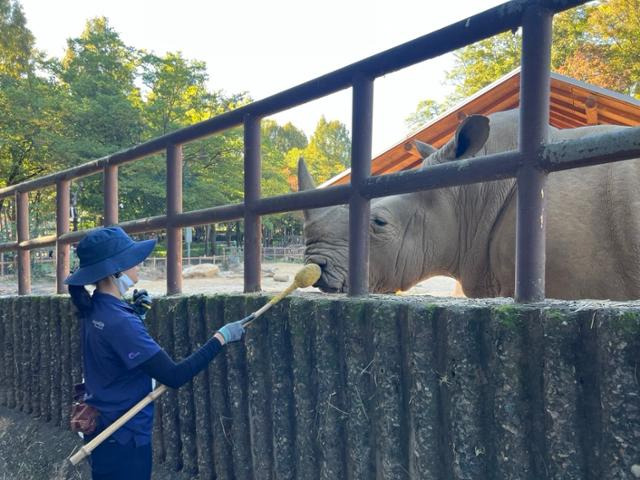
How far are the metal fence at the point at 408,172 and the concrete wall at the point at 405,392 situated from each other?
0.78 ft

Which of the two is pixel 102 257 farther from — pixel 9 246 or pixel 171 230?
pixel 9 246

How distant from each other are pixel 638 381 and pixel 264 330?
6.12 ft

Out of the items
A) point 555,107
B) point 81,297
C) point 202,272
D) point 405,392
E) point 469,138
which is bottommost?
point 202,272

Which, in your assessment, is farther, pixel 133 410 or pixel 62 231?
pixel 62 231

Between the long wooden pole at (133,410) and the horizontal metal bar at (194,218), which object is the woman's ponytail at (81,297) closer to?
the long wooden pole at (133,410)

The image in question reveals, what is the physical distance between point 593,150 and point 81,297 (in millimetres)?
2303

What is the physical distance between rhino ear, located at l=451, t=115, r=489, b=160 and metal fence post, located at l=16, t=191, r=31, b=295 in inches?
182

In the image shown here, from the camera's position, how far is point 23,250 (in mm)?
6105

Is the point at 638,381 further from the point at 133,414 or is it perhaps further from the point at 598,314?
the point at 133,414

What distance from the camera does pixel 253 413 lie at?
124 inches

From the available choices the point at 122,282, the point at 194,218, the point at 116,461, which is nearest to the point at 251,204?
the point at 194,218

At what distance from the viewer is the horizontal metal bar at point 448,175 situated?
7.26 ft

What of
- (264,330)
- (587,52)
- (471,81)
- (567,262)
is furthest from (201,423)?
(471,81)

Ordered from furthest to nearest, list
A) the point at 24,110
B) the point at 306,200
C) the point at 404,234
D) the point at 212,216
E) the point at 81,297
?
the point at 24,110, the point at 404,234, the point at 212,216, the point at 306,200, the point at 81,297
